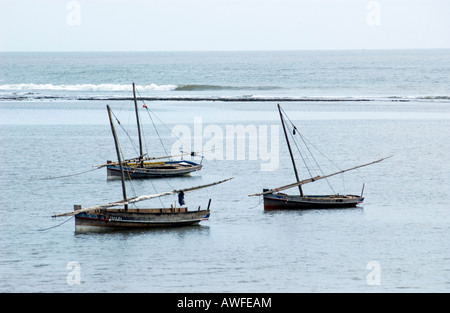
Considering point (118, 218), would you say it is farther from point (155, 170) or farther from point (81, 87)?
point (81, 87)

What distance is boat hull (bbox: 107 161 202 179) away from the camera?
2308 inches

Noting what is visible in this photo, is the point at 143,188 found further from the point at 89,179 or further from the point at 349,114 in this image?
the point at 349,114

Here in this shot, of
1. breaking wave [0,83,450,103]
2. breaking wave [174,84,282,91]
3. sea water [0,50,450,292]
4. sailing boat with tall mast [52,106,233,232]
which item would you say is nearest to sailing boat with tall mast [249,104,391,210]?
sea water [0,50,450,292]

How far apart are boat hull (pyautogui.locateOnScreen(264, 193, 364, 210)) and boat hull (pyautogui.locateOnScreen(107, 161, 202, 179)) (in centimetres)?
1519

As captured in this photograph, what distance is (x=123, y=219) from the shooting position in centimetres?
4053

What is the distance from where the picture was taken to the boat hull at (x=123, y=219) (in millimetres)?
40375

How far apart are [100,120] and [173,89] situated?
6823cm

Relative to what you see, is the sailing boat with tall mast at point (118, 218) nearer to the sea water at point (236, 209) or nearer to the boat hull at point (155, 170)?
the sea water at point (236, 209)

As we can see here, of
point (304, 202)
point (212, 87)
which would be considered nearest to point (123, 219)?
point (304, 202)

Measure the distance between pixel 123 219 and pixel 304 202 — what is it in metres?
12.0

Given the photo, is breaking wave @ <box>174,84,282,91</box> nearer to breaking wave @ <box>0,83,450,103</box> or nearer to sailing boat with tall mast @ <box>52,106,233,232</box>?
breaking wave @ <box>0,83,450,103</box>

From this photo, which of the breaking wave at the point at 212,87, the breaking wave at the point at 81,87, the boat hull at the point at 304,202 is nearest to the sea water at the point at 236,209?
the boat hull at the point at 304,202
